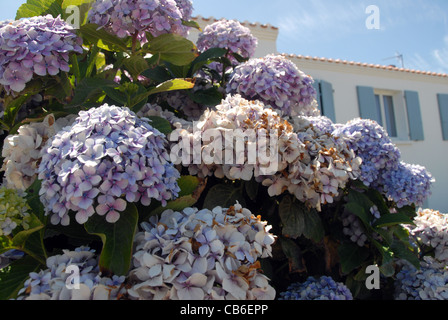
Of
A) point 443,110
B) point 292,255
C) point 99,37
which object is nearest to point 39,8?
point 99,37

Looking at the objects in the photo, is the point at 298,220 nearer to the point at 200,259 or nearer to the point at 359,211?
the point at 359,211

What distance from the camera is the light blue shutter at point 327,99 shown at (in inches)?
286

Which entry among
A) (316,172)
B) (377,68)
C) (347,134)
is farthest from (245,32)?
(377,68)

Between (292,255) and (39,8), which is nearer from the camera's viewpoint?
(292,255)

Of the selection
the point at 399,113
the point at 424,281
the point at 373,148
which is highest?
the point at 399,113

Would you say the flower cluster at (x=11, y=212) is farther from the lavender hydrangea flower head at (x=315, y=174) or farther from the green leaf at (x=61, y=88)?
the lavender hydrangea flower head at (x=315, y=174)

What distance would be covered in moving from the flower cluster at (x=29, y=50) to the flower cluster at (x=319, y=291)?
39.1 inches

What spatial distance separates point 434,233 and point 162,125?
1.19 meters

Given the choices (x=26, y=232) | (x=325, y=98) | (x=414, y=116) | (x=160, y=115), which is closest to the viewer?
(x=26, y=232)

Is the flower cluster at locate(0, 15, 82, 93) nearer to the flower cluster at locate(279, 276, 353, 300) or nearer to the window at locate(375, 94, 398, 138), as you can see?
the flower cluster at locate(279, 276, 353, 300)

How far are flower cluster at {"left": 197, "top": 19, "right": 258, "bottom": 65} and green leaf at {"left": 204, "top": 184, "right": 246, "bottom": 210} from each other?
2.45 feet

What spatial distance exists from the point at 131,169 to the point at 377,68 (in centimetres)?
810

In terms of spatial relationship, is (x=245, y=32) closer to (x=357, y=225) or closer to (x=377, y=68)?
(x=357, y=225)

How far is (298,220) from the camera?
1.20 meters
